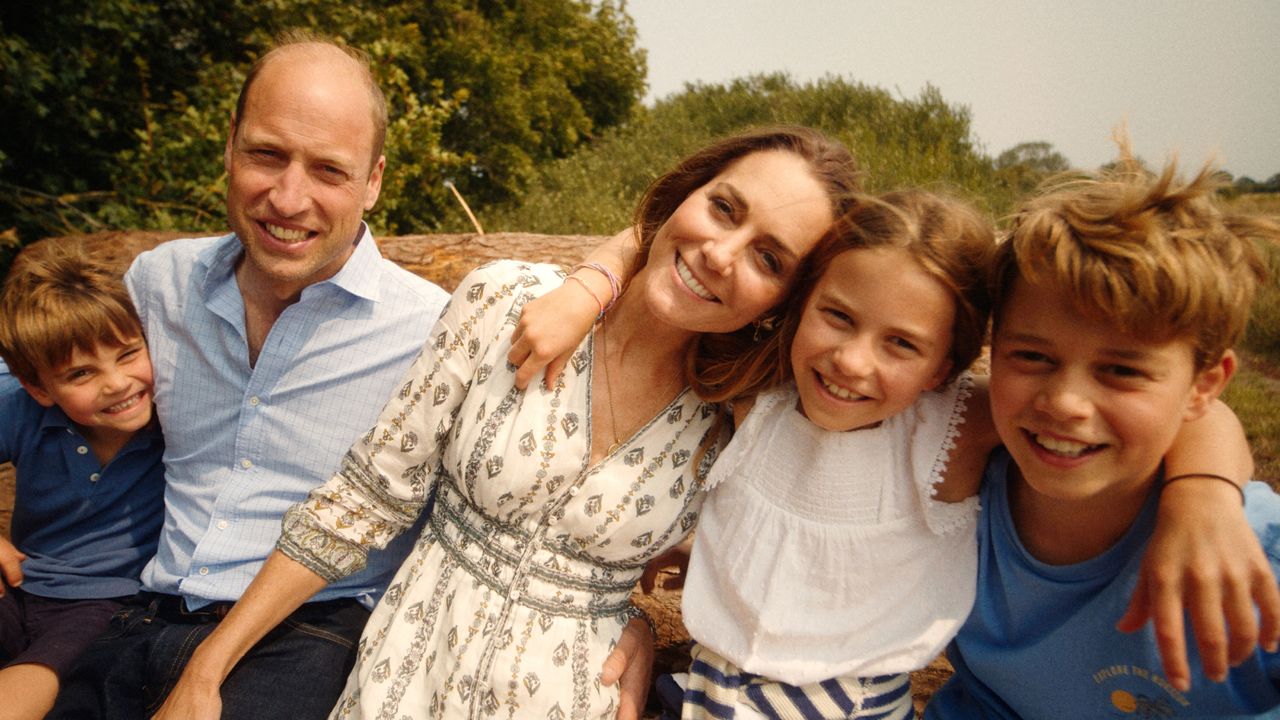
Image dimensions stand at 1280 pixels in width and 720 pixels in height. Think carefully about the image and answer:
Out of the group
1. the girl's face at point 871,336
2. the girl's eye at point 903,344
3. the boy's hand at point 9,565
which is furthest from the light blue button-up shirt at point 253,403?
the girl's eye at point 903,344

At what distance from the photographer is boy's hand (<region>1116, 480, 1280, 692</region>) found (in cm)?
120

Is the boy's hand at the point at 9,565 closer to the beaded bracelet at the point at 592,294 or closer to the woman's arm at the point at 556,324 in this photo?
the woman's arm at the point at 556,324

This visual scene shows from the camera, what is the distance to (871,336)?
5.04 ft

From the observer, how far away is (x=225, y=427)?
2.18 meters

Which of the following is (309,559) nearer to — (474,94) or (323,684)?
(323,684)

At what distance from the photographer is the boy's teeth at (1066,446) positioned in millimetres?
1368

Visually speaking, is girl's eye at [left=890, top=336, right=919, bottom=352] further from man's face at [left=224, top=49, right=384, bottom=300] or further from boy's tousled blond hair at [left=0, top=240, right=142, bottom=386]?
boy's tousled blond hair at [left=0, top=240, right=142, bottom=386]

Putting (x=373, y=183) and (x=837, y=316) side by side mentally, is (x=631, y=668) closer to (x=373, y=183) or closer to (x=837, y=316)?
(x=837, y=316)

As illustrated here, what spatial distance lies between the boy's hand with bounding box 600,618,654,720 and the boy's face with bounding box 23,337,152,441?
1565 millimetres

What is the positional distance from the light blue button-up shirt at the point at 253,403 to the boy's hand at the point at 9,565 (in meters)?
0.30

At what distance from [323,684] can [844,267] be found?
165 centimetres

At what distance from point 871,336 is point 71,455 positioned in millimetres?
2280

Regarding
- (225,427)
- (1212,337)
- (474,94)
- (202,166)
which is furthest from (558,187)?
(1212,337)

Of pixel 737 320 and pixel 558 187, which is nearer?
pixel 737 320
